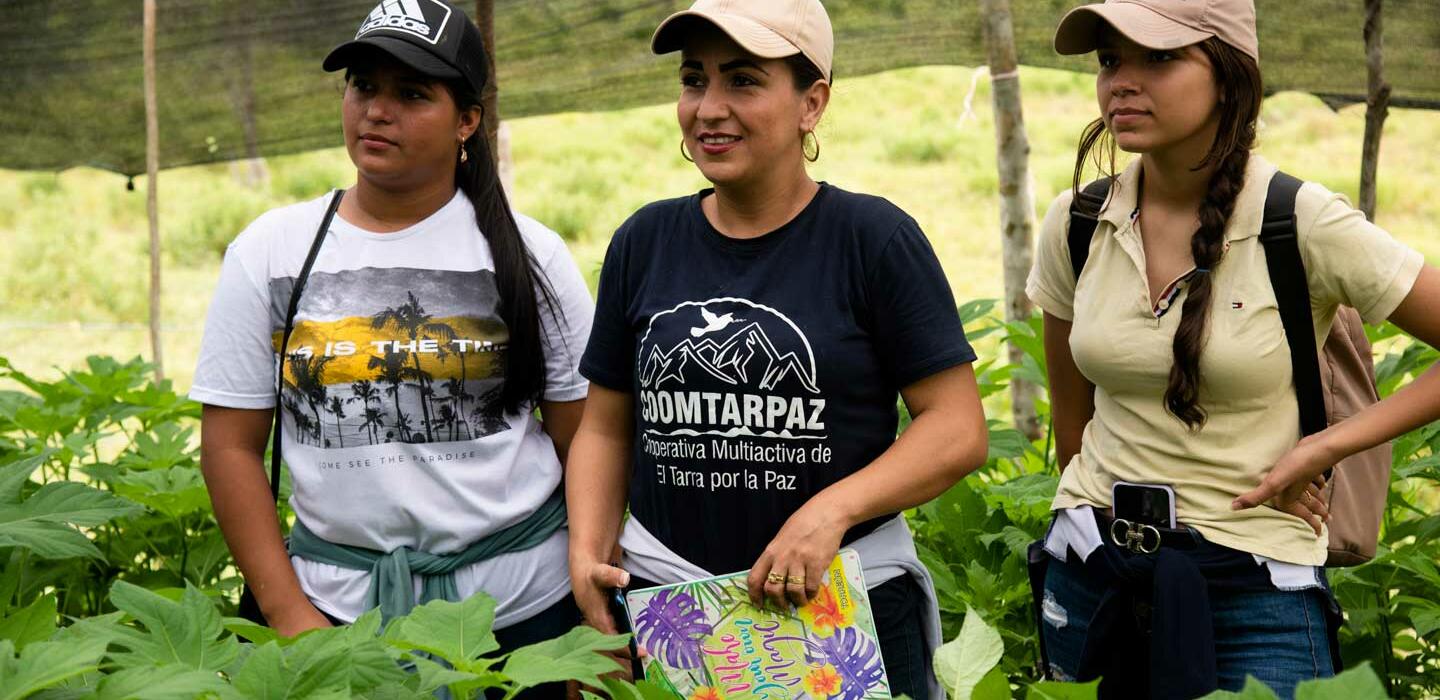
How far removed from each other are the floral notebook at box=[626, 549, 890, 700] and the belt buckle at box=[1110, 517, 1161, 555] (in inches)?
17.2

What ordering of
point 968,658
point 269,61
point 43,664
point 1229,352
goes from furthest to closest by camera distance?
point 269,61
point 1229,352
point 968,658
point 43,664

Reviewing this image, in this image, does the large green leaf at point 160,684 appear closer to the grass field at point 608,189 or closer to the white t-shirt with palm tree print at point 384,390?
A: the white t-shirt with palm tree print at point 384,390

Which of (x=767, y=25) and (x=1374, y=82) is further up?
(x=767, y=25)

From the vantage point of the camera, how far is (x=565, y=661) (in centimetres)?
161

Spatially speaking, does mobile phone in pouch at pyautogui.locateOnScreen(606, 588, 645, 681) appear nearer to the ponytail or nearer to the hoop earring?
the ponytail

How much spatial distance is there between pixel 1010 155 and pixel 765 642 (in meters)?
2.62

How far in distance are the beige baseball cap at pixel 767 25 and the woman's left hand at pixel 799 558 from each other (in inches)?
24.3

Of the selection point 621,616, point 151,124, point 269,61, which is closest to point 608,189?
point 269,61

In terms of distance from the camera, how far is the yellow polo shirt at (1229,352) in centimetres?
210

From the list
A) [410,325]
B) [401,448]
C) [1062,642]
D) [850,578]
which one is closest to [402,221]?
[410,325]

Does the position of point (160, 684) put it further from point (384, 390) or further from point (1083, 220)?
point (1083, 220)

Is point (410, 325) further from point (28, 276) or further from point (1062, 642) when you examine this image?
point (28, 276)

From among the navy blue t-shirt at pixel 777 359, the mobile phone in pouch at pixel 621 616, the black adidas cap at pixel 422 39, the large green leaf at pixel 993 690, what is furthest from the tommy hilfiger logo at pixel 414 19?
the large green leaf at pixel 993 690

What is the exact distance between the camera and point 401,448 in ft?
7.60
